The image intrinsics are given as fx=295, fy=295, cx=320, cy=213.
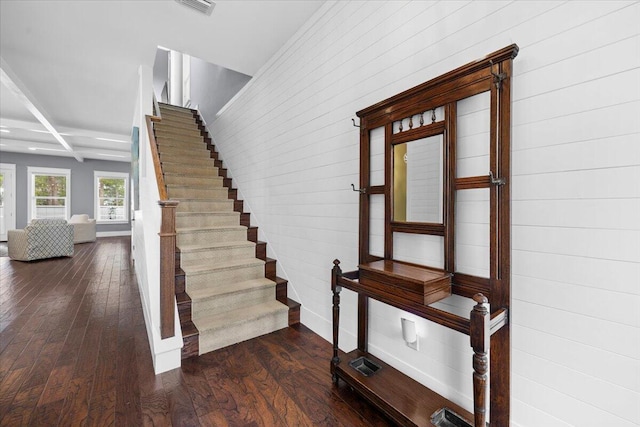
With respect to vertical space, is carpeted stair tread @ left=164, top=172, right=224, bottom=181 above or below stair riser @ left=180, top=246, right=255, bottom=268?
above

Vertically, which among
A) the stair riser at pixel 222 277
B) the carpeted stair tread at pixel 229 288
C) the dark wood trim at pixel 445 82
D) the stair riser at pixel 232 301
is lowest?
the stair riser at pixel 232 301

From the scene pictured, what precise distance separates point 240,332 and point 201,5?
9.64 feet

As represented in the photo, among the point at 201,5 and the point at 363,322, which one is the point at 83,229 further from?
the point at 363,322

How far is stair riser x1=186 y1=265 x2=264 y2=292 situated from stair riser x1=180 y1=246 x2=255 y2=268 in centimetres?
21

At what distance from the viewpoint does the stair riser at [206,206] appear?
372 centimetres

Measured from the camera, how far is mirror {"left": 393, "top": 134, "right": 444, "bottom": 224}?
1.65m

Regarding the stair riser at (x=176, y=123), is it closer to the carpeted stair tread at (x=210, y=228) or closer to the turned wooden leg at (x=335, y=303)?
the carpeted stair tread at (x=210, y=228)

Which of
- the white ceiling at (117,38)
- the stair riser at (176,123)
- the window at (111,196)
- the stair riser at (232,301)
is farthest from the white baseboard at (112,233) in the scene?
the stair riser at (232,301)

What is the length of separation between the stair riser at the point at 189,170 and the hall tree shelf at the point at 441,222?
126 inches

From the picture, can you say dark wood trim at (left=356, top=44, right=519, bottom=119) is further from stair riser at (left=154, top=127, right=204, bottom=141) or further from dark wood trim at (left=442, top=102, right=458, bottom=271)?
stair riser at (left=154, top=127, right=204, bottom=141)

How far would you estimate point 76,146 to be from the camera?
8.62 m

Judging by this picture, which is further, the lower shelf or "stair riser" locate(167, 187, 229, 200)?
"stair riser" locate(167, 187, 229, 200)

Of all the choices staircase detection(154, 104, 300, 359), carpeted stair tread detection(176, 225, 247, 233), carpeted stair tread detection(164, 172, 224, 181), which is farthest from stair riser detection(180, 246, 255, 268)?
carpeted stair tread detection(164, 172, 224, 181)

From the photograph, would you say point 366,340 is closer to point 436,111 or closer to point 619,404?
point 619,404
